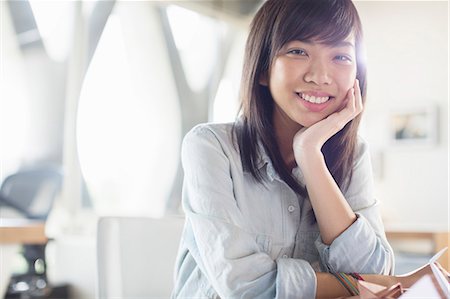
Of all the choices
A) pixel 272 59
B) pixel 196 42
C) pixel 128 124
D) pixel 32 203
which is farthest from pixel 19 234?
pixel 196 42

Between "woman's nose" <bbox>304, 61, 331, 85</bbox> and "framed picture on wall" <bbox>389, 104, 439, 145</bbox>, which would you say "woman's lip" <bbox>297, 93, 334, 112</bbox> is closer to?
"woman's nose" <bbox>304, 61, 331, 85</bbox>

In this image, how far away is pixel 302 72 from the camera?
0.85 meters

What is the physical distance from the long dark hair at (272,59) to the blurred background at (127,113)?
236 cm

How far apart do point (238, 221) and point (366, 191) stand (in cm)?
26

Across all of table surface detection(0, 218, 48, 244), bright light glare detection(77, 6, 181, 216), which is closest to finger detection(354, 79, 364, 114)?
table surface detection(0, 218, 48, 244)

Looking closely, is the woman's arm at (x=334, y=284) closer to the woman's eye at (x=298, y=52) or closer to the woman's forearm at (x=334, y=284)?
the woman's forearm at (x=334, y=284)

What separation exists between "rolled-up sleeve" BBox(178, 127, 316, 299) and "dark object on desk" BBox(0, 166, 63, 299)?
2.18m

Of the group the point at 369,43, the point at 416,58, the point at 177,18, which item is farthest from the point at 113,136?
the point at 416,58

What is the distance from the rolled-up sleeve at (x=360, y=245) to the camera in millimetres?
827

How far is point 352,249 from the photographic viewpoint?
2.71 feet

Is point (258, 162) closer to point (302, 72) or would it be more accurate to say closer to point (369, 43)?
point (302, 72)

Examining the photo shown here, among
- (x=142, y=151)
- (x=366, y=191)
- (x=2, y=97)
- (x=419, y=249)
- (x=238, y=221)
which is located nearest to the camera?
(x=238, y=221)

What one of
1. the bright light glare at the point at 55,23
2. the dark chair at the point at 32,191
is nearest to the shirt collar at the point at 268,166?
the dark chair at the point at 32,191

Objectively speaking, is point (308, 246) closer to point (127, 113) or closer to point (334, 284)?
point (334, 284)
